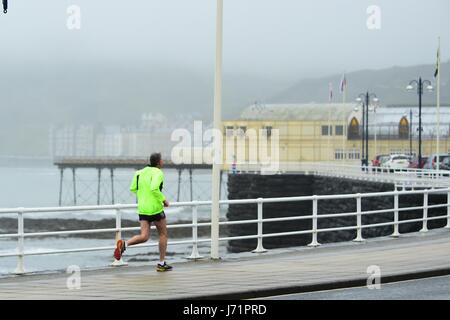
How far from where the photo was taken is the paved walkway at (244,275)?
1396 centimetres

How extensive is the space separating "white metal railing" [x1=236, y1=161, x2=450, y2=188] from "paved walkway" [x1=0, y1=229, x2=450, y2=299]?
2543cm

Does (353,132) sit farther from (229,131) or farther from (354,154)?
(229,131)

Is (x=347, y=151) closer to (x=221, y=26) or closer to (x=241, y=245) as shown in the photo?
(x=241, y=245)

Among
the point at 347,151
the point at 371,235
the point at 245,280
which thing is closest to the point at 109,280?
the point at 245,280

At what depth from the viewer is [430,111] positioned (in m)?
144

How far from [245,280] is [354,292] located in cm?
171

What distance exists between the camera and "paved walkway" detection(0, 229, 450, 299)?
14.0 metres

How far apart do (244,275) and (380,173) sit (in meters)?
50.4

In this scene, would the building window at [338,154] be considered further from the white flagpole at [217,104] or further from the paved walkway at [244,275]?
the white flagpole at [217,104]

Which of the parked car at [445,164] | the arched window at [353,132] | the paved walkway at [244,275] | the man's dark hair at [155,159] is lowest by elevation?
the paved walkway at [244,275]

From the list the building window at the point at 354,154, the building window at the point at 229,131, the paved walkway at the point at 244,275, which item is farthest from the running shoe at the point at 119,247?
the building window at the point at 354,154

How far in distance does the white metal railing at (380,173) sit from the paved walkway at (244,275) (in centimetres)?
2543

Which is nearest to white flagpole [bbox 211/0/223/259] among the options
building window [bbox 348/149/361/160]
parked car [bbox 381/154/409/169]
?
parked car [bbox 381/154/409/169]

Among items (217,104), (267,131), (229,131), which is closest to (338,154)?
(267,131)
